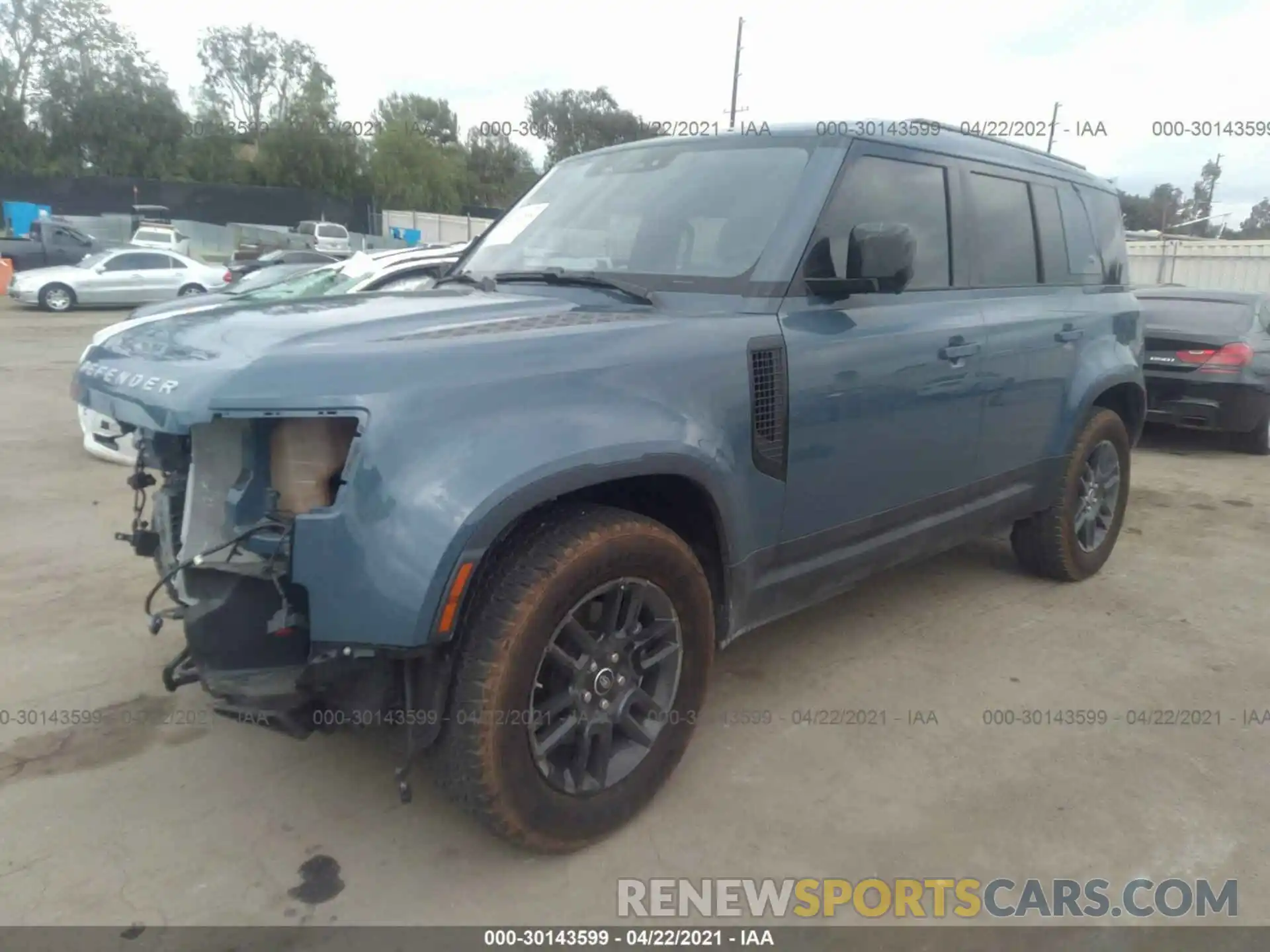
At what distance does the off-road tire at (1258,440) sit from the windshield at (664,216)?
7151mm

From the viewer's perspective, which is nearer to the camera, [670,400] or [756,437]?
[670,400]

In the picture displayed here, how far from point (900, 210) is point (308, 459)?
2.40 m

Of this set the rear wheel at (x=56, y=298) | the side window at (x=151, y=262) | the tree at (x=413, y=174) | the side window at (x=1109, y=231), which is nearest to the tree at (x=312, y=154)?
the tree at (x=413, y=174)

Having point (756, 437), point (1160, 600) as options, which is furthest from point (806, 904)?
point (1160, 600)

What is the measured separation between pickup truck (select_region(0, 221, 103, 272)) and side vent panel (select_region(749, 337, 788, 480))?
26.4m

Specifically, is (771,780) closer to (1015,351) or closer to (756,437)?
(756,437)

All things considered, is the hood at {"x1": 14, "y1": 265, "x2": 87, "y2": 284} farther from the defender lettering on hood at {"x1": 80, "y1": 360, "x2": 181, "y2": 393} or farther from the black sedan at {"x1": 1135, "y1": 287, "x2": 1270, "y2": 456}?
the defender lettering on hood at {"x1": 80, "y1": 360, "x2": 181, "y2": 393}

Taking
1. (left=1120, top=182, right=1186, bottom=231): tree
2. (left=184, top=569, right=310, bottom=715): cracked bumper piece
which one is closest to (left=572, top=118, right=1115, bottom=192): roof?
(left=184, top=569, right=310, bottom=715): cracked bumper piece

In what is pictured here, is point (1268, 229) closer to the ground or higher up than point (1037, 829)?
higher up

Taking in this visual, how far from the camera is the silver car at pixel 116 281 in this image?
2022 cm

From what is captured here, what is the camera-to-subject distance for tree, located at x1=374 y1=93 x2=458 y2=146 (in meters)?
69.3

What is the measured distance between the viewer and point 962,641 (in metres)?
4.31

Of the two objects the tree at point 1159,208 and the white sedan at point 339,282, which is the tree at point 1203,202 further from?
the white sedan at point 339,282

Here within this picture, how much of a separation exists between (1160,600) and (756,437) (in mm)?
3079
